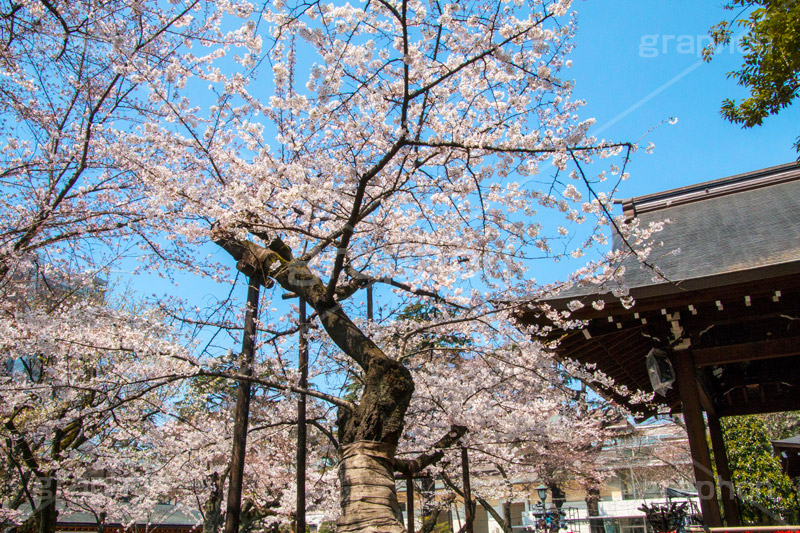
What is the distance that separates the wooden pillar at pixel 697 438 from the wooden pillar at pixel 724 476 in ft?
6.86

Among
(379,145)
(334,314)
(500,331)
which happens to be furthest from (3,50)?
(500,331)

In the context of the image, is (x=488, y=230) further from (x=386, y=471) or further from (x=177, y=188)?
(x=177, y=188)

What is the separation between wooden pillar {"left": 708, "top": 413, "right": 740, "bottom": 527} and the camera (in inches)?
262

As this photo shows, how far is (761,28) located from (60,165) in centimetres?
727

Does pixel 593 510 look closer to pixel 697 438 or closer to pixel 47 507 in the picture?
pixel 697 438

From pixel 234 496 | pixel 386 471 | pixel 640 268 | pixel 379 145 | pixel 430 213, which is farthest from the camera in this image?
pixel 640 268

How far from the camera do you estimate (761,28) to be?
4.71 m

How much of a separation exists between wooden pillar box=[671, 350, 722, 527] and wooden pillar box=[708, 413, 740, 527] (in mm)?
2091

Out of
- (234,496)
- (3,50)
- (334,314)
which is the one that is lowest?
(234,496)

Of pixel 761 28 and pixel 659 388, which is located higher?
pixel 761 28

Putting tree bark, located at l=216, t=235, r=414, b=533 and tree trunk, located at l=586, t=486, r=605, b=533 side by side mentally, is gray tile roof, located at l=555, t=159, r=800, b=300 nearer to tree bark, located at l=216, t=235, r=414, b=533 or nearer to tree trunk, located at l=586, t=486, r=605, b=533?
tree bark, located at l=216, t=235, r=414, b=533

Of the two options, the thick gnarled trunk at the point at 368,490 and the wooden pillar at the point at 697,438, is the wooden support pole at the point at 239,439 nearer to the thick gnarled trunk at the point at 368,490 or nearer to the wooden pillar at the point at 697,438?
the thick gnarled trunk at the point at 368,490

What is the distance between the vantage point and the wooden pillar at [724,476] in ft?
21.8

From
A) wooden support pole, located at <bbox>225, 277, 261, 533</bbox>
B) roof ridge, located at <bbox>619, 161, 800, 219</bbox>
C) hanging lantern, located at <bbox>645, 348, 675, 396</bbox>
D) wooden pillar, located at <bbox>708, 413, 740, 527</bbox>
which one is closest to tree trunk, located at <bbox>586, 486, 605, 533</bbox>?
wooden pillar, located at <bbox>708, 413, 740, 527</bbox>
